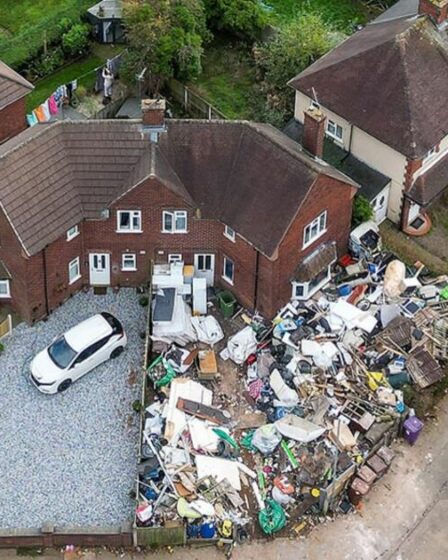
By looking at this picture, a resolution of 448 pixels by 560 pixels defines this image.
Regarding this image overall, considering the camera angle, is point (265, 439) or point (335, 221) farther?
point (335, 221)

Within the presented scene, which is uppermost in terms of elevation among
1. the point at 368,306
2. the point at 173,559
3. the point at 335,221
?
the point at 335,221

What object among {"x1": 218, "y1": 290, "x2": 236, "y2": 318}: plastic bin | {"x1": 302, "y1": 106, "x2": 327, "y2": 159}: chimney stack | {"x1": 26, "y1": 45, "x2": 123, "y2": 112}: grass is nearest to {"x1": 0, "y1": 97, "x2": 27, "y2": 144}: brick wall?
{"x1": 26, "y1": 45, "x2": 123, "y2": 112}: grass

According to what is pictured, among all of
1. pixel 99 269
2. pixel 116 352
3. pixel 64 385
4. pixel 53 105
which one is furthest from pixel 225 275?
pixel 53 105

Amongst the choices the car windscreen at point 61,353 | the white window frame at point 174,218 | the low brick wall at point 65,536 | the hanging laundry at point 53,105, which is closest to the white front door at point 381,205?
the white window frame at point 174,218

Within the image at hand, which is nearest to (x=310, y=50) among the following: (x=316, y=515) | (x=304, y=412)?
(x=304, y=412)

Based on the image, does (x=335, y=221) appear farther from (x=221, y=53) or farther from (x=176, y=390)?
(x=221, y=53)

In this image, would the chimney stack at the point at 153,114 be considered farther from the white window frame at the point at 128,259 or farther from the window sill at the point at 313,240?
the window sill at the point at 313,240
